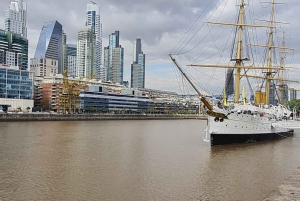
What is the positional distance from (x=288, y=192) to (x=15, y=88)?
12037cm

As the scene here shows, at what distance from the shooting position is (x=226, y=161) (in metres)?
28.0

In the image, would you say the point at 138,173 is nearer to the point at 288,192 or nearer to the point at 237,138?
the point at 288,192

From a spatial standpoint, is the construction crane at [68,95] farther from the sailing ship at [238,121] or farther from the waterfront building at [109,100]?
the sailing ship at [238,121]

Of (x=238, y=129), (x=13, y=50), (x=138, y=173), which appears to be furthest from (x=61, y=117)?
(x=13, y=50)

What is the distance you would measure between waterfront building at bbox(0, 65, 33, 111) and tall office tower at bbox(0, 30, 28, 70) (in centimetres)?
5903

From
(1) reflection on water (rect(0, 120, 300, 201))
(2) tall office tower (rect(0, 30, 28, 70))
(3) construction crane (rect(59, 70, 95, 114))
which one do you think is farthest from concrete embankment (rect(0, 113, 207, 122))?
(2) tall office tower (rect(0, 30, 28, 70))

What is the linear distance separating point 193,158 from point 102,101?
13151cm

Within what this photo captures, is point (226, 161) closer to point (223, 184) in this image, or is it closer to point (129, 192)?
point (223, 184)

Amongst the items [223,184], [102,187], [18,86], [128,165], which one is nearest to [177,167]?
[128,165]

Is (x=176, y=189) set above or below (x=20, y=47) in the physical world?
below

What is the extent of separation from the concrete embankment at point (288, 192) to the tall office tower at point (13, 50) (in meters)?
180

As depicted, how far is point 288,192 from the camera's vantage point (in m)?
15.5

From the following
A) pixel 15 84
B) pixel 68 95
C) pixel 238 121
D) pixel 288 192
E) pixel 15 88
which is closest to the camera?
pixel 288 192

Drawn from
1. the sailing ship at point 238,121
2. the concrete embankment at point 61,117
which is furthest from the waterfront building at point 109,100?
the sailing ship at point 238,121
